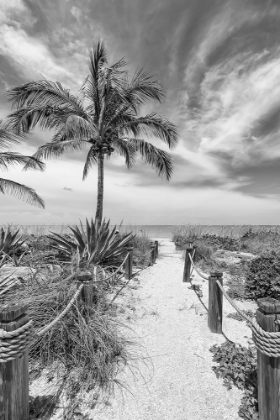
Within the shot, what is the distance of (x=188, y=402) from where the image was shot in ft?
7.22

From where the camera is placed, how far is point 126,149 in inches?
507

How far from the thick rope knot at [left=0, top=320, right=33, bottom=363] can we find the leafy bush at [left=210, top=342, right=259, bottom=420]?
1815 millimetres

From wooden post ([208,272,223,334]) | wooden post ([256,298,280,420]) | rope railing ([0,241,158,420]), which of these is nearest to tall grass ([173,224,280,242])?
wooden post ([208,272,223,334])

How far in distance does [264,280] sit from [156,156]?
289 inches

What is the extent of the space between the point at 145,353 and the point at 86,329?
2.82ft

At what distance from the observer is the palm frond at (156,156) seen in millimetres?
10875

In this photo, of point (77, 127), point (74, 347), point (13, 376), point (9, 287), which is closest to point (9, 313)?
point (13, 376)

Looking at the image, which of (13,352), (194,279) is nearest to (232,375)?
(13,352)

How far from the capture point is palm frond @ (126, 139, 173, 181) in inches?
428

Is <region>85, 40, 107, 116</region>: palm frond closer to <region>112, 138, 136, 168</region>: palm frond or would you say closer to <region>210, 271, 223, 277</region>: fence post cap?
<region>112, 138, 136, 168</region>: palm frond

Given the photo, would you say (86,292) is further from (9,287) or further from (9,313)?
(9,313)

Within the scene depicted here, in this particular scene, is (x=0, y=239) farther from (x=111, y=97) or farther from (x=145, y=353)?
(x=111, y=97)

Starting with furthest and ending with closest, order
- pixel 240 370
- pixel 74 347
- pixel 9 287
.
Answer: pixel 9 287, pixel 74 347, pixel 240 370

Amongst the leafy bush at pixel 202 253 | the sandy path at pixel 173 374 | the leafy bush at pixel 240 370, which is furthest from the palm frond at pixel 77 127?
the leafy bush at pixel 240 370
